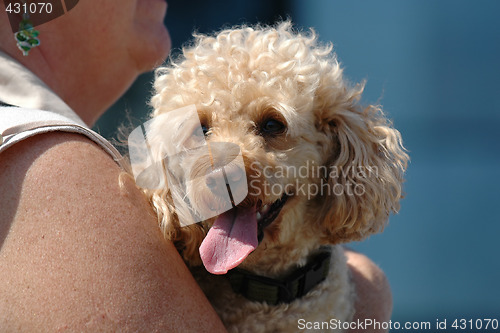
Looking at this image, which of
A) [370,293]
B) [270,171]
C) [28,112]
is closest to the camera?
[28,112]

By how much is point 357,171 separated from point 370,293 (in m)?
0.47

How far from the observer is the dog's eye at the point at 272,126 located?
1630 mm

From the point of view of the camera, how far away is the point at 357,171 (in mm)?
1693

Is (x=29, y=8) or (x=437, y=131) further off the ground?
(x=29, y=8)

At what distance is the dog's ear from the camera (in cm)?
166

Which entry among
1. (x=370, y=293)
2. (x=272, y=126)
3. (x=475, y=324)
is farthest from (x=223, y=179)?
(x=475, y=324)

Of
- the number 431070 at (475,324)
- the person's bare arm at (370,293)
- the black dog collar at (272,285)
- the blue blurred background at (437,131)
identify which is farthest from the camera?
the blue blurred background at (437,131)

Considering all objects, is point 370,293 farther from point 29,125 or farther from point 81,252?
point 29,125

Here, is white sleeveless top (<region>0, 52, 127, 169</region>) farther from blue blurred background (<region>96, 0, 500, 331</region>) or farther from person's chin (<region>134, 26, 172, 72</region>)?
blue blurred background (<region>96, 0, 500, 331</region>)

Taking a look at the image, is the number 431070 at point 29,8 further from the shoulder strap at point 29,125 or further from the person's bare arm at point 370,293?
the person's bare arm at point 370,293

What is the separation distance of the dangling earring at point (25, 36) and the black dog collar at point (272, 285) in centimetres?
85

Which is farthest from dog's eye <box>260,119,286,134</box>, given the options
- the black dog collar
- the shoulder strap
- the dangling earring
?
the dangling earring

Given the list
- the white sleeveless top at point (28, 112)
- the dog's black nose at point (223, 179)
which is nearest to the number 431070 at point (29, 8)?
the white sleeveless top at point (28, 112)

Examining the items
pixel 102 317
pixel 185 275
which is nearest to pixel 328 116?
pixel 185 275
